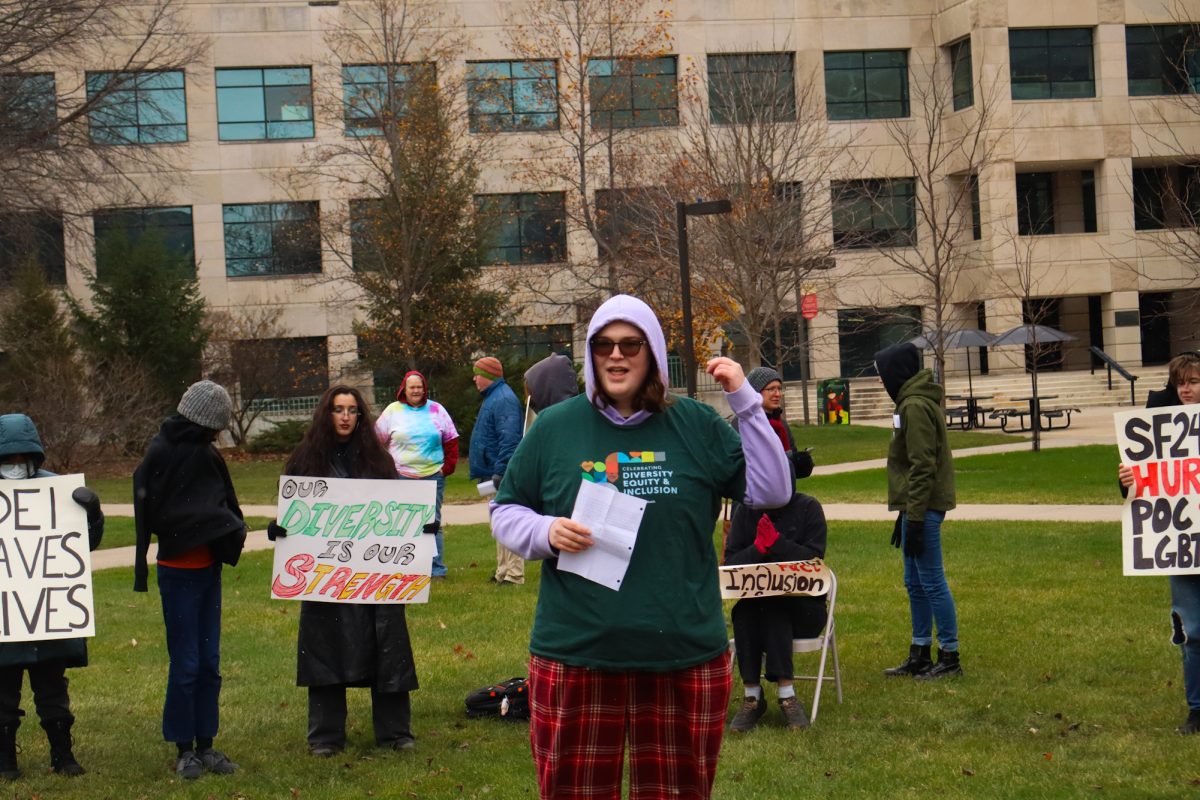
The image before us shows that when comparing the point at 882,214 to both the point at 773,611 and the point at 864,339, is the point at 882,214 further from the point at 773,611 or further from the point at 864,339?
the point at 773,611

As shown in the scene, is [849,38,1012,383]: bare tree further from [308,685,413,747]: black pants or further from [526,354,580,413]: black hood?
[308,685,413,747]: black pants

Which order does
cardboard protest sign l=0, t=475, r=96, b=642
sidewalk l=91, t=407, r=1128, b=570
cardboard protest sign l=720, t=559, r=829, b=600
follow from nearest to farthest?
cardboard protest sign l=0, t=475, r=96, b=642, cardboard protest sign l=720, t=559, r=829, b=600, sidewalk l=91, t=407, r=1128, b=570

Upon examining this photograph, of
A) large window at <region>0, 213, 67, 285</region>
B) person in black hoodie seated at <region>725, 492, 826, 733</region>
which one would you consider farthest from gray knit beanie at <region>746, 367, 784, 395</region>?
large window at <region>0, 213, 67, 285</region>

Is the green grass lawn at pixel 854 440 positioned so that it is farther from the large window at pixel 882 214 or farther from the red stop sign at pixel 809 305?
the large window at pixel 882 214

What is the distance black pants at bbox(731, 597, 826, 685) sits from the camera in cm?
819

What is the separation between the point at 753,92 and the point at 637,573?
Answer: 31.7 metres

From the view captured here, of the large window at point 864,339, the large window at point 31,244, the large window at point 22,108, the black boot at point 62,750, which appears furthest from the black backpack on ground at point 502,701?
the large window at point 864,339

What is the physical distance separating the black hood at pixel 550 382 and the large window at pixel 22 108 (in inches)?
720

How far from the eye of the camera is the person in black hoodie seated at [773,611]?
812cm

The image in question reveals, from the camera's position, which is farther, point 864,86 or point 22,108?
point 864,86

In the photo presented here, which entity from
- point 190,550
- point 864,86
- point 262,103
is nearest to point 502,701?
point 190,550

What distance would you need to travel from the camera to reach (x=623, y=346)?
4.55 meters

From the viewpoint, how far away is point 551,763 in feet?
14.8

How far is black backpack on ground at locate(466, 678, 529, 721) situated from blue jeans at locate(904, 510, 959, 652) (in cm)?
262
